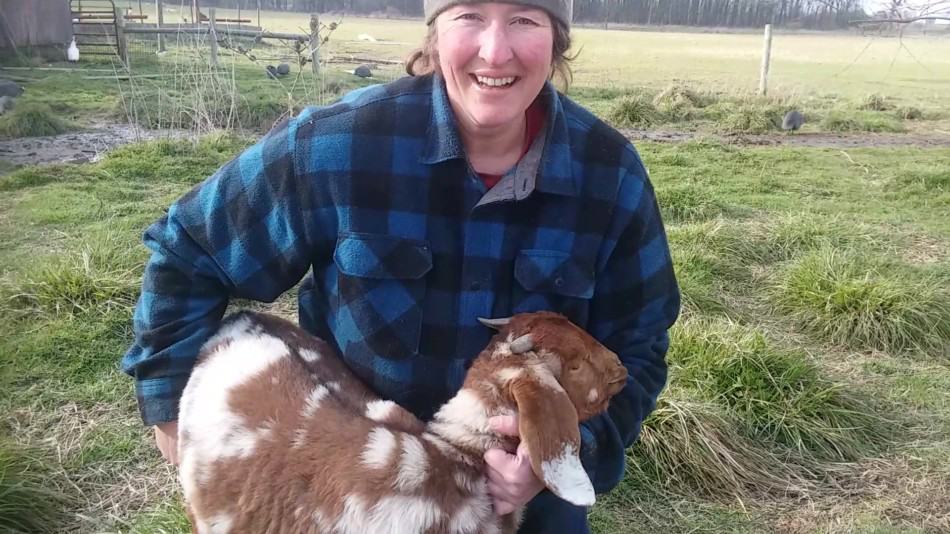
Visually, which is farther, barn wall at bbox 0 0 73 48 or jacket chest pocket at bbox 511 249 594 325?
barn wall at bbox 0 0 73 48

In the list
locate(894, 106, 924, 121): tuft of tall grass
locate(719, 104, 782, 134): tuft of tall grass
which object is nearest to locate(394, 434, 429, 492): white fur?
locate(719, 104, 782, 134): tuft of tall grass

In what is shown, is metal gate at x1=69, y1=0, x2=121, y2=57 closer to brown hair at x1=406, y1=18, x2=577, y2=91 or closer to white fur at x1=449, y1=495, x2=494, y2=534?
brown hair at x1=406, y1=18, x2=577, y2=91

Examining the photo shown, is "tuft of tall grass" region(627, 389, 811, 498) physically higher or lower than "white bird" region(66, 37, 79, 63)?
lower

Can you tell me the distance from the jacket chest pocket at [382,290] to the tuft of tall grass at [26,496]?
1927 mm

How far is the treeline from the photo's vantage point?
35156 mm

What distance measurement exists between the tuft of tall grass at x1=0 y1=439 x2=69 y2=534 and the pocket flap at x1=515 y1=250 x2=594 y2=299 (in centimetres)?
245

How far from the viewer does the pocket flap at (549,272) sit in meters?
2.62

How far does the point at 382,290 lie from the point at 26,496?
2140mm

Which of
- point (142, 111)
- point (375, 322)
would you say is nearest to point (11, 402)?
point (375, 322)

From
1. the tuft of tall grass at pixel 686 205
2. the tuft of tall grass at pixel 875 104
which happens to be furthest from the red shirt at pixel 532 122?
the tuft of tall grass at pixel 875 104

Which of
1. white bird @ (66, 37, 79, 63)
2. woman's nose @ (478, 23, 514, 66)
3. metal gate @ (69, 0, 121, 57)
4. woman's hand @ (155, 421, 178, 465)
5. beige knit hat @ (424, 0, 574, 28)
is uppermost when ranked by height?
beige knit hat @ (424, 0, 574, 28)

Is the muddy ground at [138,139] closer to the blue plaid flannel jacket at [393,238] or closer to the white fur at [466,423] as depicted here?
the blue plaid flannel jacket at [393,238]

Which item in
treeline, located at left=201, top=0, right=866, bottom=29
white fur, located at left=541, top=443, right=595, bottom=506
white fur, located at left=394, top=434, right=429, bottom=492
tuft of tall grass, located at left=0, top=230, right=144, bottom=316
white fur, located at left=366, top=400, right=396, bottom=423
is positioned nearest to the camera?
white fur, located at left=541, top=443, right=595, bottom=506

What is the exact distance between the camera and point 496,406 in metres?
2.44
